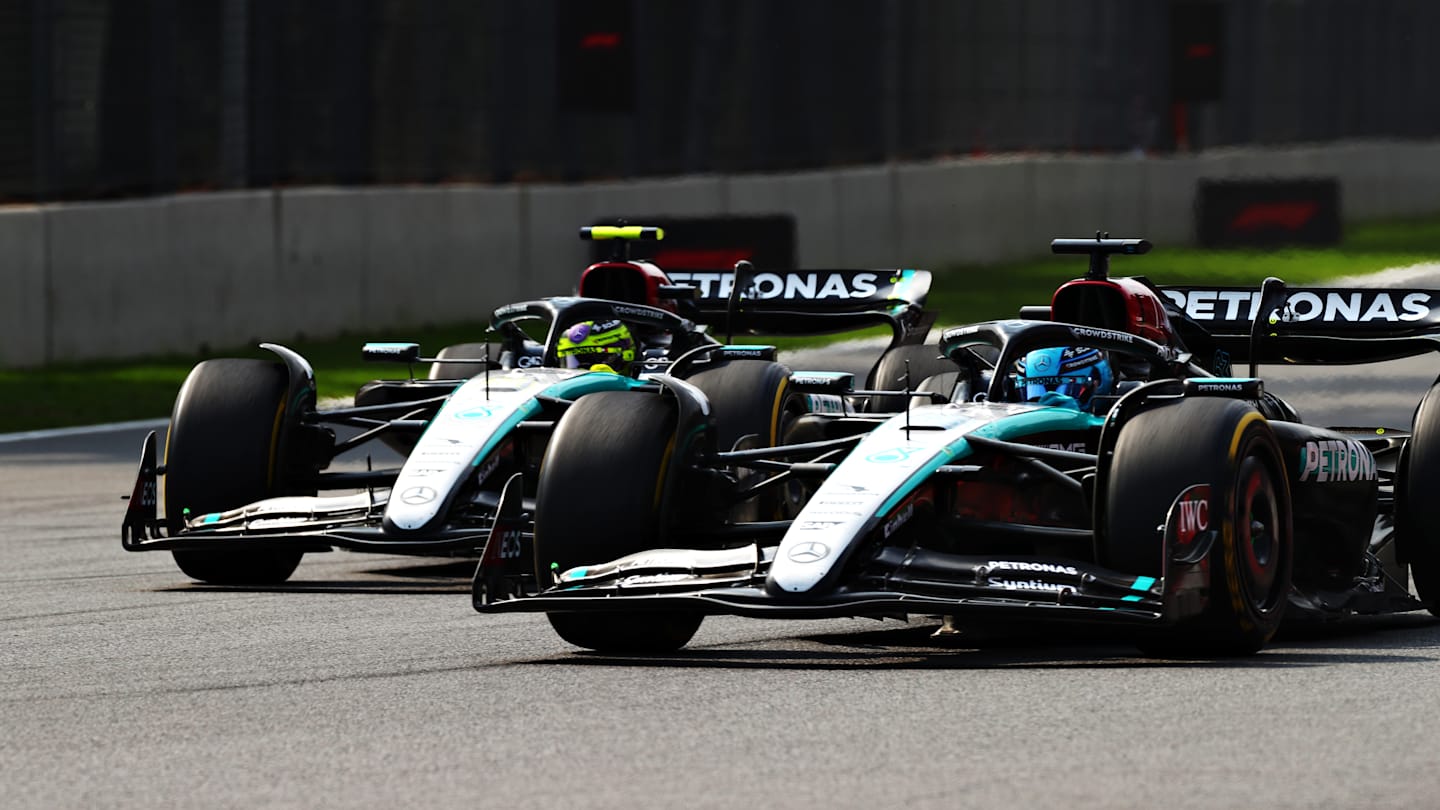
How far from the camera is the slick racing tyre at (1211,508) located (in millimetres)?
8906

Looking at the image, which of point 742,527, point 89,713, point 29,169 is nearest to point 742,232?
point 29,169

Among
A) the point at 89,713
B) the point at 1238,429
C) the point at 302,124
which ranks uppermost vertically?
the point at 302,124

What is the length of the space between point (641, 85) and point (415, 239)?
530 cm

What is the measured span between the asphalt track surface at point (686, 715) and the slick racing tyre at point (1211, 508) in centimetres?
15

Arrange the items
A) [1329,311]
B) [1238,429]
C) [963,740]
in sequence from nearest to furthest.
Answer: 1. [963,740]
2. [1238,429]
3. [1329,311]

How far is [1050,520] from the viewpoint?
9852mm

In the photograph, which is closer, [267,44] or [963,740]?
[963,740]

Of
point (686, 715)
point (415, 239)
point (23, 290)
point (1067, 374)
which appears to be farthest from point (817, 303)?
point (415, 239)

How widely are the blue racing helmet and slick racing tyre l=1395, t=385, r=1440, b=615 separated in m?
1.19

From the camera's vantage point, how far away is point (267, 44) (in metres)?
25.8

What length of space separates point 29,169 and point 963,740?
16903mm

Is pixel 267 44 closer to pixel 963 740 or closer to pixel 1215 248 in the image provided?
pixel 1215 248

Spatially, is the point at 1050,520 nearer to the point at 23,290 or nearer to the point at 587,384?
the point at 587,384

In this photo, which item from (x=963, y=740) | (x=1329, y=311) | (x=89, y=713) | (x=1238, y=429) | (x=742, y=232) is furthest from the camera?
(x=742, y=232)
